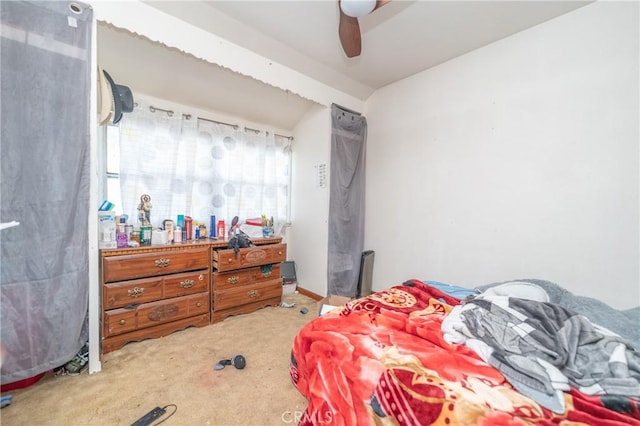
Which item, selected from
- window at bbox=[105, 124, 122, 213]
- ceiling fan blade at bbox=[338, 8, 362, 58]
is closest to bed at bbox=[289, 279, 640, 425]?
ceiling fan blade at bbox=[338, 8, 362, 58]

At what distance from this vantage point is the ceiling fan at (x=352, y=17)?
133cm

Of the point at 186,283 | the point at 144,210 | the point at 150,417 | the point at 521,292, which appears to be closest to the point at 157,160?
the point at 144,210

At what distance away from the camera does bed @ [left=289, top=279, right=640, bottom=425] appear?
0.84 m

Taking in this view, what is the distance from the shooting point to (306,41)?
2.24 metres

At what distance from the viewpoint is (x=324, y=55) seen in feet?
7.98

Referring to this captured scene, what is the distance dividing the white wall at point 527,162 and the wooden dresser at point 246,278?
50.6 inches

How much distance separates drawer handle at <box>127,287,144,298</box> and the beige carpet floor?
38 centimetres

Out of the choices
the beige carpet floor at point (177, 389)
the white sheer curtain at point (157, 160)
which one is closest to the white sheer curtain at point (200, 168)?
the white sheer curtain at point (157, 160)

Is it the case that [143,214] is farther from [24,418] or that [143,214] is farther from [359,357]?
[359,357]

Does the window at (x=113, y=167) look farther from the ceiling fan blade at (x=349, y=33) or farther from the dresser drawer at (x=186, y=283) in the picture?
the ceiling fan blade at (x=349, y=33)

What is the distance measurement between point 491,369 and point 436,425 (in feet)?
1.13

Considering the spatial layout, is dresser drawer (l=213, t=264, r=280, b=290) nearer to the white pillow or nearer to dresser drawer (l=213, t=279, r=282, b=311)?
dresser drawer (l=213, t=279, r=282, b=311)

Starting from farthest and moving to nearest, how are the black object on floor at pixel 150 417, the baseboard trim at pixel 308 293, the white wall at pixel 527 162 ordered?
the baseboard trim at pixel 308 293, the white wall at pixel 527 162, the black object on floor at pixel 150 417

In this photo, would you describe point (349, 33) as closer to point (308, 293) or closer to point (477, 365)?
point (477, 365)
